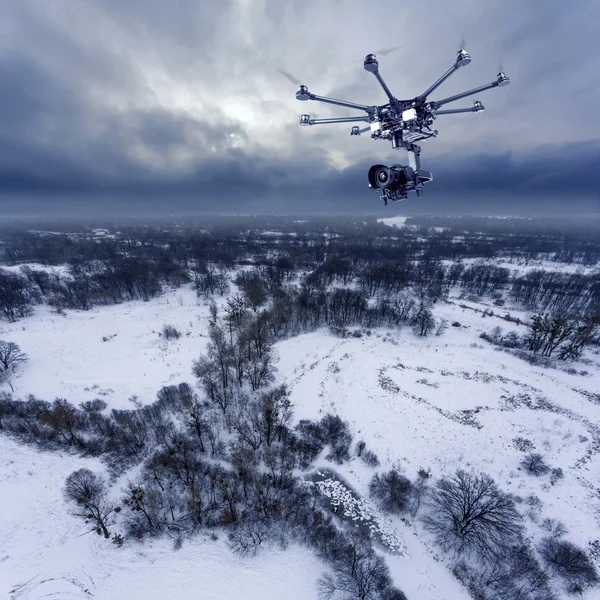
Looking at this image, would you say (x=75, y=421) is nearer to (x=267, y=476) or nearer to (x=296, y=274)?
(x=267, y=476)

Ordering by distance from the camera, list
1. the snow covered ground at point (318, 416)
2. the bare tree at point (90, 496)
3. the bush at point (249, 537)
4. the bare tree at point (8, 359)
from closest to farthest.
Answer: the snow covered ground at point (318, 416) → the bush at point (249, 537) → the bare tree at point (90, 496) → the bare tree at point (8, 359)

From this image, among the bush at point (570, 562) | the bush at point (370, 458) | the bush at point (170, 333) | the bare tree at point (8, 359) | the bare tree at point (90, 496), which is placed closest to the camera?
the bush at point (570, 562)

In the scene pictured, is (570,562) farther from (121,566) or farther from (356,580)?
(121,566)

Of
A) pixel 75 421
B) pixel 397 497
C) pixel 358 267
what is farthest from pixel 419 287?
pixel 75 421

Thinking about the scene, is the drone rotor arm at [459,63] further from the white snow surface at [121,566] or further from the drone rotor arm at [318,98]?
the white snow surface at [121,566]

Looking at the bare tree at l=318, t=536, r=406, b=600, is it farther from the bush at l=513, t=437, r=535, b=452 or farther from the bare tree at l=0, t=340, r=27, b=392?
the bare tree at l=0, t=340, r=27, b=392

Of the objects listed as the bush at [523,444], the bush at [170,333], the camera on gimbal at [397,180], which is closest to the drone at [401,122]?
the camera on gimbal at [397,180]
